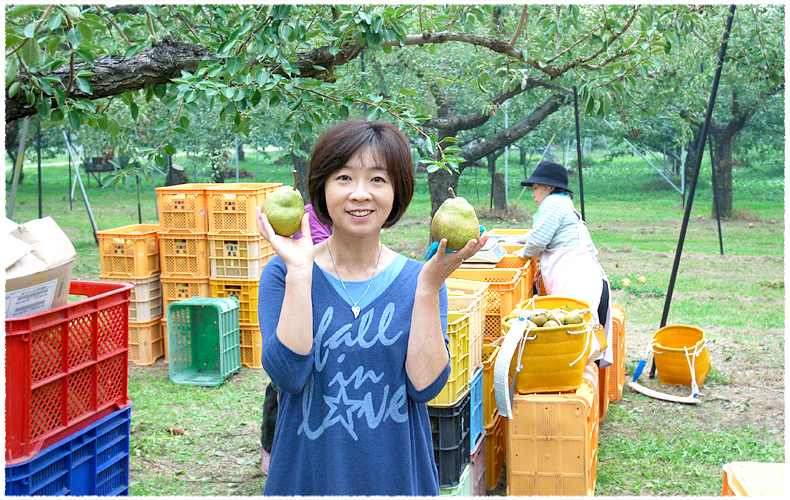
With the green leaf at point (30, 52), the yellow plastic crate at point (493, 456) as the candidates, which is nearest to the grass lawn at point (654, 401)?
the yellow plastic crate at point (493, 456)

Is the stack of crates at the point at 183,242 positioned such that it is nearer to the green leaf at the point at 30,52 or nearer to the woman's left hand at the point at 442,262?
the green leaf at the point at 30,52

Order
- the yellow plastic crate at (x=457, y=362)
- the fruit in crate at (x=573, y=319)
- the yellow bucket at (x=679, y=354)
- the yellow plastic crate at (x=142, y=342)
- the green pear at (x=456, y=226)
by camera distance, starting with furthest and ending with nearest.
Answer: the yellow plastic crate at (x=142, y=342)
the yellow bucket at (x=679, y=354)
the fruit in crate at (x=573, y=319)
the yellow plastic crate at (x=457, y=362)
the green pear at (x=456, y=226)

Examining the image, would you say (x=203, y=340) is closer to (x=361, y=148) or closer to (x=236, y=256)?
(x=236, y=256)

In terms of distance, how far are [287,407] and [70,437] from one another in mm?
1769

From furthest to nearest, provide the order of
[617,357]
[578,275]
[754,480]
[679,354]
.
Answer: [679,354] → [617,357] → [578,275] → [754,480]

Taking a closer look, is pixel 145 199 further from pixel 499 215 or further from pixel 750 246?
pixel 750 246

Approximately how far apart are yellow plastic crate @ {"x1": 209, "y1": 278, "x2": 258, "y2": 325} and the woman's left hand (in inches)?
180

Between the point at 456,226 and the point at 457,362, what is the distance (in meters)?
1.48

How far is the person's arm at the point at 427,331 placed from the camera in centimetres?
170

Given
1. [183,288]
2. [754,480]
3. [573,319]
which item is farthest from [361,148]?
[183,288]

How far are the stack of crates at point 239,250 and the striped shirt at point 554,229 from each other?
2.50 m

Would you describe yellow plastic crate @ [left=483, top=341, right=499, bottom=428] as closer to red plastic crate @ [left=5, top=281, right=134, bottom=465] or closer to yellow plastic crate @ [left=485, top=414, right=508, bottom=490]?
yellow plastic crate @ [left=485, top=414, right=508, bottom=490]

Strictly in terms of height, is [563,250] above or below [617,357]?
above

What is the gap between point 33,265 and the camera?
2.67m
